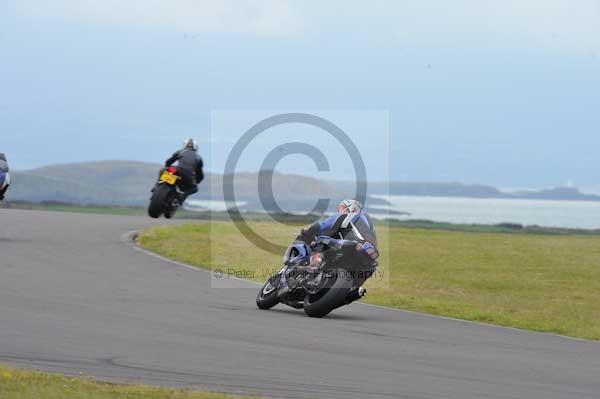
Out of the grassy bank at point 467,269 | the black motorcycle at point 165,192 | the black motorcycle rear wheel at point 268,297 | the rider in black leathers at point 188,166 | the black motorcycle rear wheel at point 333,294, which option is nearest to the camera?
the black motorcycle rear wheel at point 333,294

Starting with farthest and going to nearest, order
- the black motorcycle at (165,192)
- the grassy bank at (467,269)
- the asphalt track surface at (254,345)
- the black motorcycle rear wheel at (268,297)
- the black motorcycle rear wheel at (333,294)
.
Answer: the black motorcycle at (165,192), the grassy bank at (467,269), the black motorcycle rear wheel at (268,297), the black motorcycle rear wheel at (333,294), the asphalt track surface at (254,345)

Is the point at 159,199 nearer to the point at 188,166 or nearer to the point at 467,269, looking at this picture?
the point at 188,166

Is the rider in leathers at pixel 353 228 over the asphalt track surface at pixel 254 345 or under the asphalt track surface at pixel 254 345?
over

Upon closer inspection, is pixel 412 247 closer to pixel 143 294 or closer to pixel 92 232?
pixel 92 232

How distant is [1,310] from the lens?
1380 cm

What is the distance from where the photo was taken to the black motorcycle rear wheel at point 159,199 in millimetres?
25891

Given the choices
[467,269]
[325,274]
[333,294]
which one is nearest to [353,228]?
[325,274]

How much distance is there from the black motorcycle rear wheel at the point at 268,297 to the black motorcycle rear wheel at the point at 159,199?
9353mm

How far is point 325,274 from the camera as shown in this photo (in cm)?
1612

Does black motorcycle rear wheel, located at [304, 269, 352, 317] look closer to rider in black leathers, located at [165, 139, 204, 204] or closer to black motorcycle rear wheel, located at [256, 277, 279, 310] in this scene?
black motorcycle rear wheel, located at [256, 277, 279, 310]

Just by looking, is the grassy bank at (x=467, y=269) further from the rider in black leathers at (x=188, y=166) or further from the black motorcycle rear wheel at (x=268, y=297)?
the black motorcycle rear wheel at (x=268, y=297)

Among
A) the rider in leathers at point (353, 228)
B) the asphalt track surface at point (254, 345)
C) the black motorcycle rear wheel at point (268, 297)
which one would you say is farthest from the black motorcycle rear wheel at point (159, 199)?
the rider in leathers at point (353, 228)

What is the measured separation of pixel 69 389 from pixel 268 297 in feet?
25.4

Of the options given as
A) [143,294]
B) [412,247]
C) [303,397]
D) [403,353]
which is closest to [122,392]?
[303,397]
